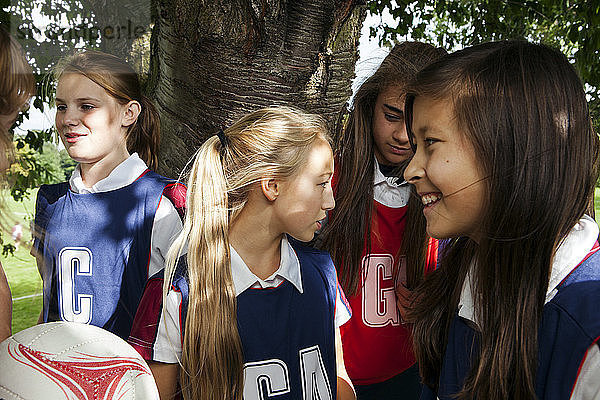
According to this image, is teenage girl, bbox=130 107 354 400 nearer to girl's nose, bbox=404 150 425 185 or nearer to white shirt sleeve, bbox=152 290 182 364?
white shirt sleeve, bbox=152 290 182 364

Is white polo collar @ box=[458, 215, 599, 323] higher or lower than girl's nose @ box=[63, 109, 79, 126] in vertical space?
lower

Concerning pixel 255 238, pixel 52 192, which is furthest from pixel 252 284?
pixel 52 192

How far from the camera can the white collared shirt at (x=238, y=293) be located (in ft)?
5.54

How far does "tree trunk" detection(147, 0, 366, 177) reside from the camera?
225 cm

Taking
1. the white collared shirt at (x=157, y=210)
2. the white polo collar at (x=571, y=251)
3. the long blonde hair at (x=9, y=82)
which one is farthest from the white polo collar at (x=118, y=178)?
the white polo collar at (x=571, y=251)

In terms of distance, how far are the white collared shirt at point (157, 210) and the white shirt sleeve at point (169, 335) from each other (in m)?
0.43

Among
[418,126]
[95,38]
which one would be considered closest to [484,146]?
[418,126]

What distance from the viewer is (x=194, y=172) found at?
192 centimetres

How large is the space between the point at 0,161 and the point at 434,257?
5.42 feet

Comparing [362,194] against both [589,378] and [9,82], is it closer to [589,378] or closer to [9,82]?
[589,378]

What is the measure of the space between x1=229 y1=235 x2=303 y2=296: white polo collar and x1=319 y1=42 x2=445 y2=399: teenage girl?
0.33 meters

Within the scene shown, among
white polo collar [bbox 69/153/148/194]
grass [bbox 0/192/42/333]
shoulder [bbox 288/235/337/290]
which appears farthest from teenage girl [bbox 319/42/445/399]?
grass [bbox 0/192/42/333]

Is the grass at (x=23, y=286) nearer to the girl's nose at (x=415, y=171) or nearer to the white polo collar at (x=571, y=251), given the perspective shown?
the girl's nose at (x=415, y=171)

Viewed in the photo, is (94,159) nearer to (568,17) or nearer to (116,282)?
(116,282)
